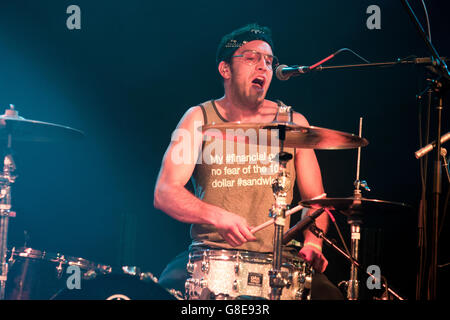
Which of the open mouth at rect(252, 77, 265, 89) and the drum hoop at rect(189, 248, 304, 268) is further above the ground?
the open mouth at rect(252, 77, 265, 89)

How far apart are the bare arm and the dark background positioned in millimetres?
610

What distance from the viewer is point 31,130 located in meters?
3.15

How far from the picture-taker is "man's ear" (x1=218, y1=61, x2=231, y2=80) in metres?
3.60

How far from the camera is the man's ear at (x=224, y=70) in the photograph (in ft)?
11.8

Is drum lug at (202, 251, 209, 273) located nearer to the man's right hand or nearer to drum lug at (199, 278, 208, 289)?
drum lug at (199, 278, 208, 289)

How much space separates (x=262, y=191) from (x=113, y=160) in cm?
126

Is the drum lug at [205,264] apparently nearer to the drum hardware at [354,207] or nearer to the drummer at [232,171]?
the drummer at [232,171]

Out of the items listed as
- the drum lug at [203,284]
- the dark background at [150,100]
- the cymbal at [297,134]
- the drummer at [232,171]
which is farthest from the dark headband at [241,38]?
the drum lug at [203,284]

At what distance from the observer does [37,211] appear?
12.6 ft

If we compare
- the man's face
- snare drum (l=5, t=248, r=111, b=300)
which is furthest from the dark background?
snare drum (l=5, t=248, r=111, b=300)

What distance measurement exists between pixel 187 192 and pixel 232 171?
1.11 ft

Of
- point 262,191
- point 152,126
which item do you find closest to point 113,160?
point 152,126

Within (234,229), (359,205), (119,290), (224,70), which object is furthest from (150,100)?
(359,205)
